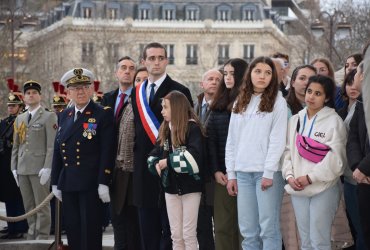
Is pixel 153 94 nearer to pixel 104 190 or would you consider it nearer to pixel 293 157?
pixel 104 190

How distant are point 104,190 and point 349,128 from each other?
267cm

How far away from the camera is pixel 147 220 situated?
1060 centimetres

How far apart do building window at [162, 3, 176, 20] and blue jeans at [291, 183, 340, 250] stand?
10872 cm

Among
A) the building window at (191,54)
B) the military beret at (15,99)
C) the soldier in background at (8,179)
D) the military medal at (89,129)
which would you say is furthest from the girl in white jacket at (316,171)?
the building window at (191,54)

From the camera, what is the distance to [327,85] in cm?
986

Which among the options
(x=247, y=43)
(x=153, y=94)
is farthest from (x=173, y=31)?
(x=153, y=94)

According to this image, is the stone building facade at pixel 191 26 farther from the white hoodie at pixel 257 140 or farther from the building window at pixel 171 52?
the white hoodie at pixel 257 140

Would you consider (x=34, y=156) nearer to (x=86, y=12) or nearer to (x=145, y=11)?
(x=86, y=12)

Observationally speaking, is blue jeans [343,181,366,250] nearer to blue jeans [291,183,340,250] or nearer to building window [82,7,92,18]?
blue jeans [291,183,340,250]

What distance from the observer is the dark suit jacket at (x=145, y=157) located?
10.6 m

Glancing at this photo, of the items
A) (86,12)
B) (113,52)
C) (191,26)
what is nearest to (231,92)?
(113,52)

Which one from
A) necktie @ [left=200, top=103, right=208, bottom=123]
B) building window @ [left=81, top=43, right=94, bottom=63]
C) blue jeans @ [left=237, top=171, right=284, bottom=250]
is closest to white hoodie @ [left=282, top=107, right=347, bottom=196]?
blue jeans @ [left=237, top=171, right=284, bottom=250]

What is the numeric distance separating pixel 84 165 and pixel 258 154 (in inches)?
81.5

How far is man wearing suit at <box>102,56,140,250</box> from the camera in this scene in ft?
35.5
